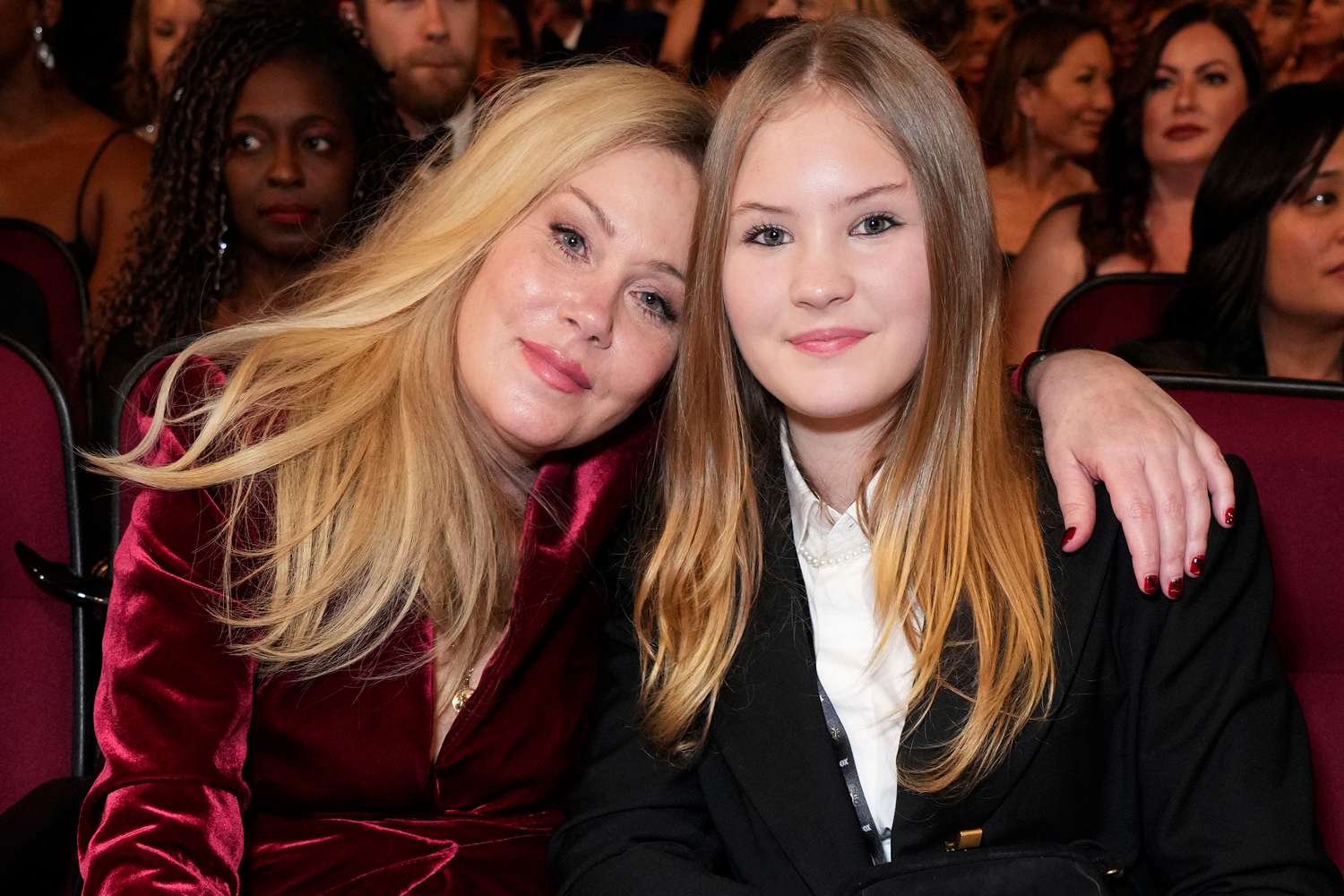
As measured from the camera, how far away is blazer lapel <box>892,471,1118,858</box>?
127 centimetres

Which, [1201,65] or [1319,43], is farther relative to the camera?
[1319,43]

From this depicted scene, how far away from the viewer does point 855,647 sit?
55.3 inches

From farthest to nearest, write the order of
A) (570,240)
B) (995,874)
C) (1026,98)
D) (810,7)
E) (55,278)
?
Answer: (1026,98) < (810,7) < (55,278) < (570,240) < (995,874)

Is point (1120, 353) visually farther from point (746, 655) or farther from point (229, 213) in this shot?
point (229, 213)

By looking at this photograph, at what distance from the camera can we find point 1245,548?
125 cm

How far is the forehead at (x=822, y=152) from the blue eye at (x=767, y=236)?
0.12 ft

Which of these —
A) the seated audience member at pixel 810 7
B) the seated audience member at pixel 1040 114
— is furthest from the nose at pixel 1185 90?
the seated audience member at pixel 810 7

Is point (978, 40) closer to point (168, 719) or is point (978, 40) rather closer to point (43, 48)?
point (43, 48)

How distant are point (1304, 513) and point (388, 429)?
3.09 ft

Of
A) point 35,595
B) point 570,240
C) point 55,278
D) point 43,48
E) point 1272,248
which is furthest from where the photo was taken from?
point 43,48

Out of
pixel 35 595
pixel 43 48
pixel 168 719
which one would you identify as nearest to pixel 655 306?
pixel 168 719

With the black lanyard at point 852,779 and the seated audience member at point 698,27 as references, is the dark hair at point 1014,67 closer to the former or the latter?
the seated audience member at point 698,27

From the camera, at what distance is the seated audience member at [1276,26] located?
3592mm

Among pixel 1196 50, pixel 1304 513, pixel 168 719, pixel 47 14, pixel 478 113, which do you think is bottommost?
pixel 168 719
